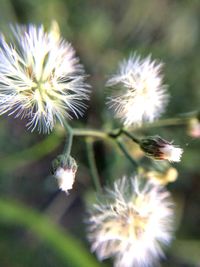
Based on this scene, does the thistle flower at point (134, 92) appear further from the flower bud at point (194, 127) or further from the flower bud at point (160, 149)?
the flower bud at point (194, 127)

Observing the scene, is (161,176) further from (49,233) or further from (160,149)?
(49,233)

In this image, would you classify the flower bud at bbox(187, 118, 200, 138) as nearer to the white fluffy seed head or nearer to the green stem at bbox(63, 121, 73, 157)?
the green stem at bbox(63, 121, 73, 157)

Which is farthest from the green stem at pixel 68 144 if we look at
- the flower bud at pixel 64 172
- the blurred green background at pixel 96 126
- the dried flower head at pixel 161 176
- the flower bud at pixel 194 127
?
the blurred green background at pixel 96 126

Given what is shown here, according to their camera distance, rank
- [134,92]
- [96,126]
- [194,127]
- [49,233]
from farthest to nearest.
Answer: [96,126] → [49,233] → [194,127] → [134,92]

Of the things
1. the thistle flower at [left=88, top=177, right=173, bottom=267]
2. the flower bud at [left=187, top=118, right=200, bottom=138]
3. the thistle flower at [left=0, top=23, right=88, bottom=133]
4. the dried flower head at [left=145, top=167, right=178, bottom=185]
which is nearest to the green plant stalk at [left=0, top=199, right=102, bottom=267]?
the thistle flower at [left=88, top=177, right=173, bottom=267]

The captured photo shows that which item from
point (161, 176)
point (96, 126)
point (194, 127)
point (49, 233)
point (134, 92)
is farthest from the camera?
point (96, 126)

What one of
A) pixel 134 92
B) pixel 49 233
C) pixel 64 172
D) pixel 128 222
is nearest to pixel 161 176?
pixel 128 222

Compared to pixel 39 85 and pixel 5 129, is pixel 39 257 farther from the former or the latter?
pixel 39 85
